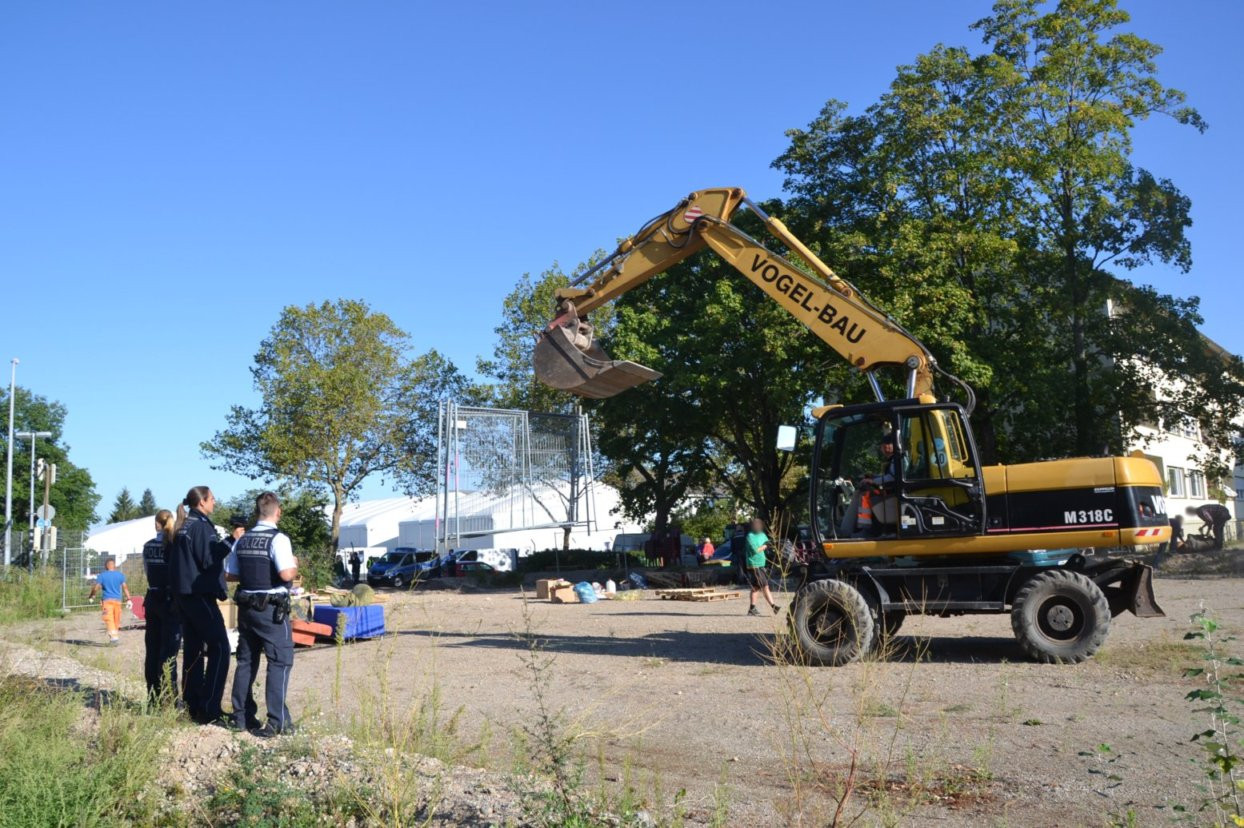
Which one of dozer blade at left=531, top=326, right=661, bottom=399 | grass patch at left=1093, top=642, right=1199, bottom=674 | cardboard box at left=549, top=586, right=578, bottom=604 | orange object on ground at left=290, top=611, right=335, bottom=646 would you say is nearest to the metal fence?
cardboard box at left=549, top=586, right=578, bottom=604

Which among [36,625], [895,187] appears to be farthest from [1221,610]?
[36,625]

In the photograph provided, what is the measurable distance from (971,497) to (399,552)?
132ft

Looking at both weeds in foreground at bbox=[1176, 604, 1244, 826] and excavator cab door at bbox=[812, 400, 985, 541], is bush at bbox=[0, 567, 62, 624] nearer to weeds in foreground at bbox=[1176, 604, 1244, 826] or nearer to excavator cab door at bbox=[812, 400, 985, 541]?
excavator cab door at bbox=[812, 400, 985, 541]

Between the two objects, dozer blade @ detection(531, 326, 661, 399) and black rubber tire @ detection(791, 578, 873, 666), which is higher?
dozer blade @ detection(531, 326, 661, 399)

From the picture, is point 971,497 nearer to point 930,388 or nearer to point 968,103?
point 930,388

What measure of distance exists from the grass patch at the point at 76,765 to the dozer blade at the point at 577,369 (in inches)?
261

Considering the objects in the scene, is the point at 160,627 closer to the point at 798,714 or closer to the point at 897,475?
the point at 798,714

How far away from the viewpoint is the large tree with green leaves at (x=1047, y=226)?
26.2 m

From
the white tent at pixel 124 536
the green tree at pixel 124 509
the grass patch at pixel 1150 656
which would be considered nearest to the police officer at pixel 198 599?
the grass patch at pixel 1150 656

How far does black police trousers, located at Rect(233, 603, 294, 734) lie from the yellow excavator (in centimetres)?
499

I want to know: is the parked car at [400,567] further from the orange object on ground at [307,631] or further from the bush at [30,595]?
the orange object on ground at [307,631]

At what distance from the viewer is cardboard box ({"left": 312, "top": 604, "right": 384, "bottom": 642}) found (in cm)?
1434

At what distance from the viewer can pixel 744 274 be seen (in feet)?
44.1

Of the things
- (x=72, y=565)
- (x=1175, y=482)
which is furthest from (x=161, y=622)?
(x=1175, y=482)
